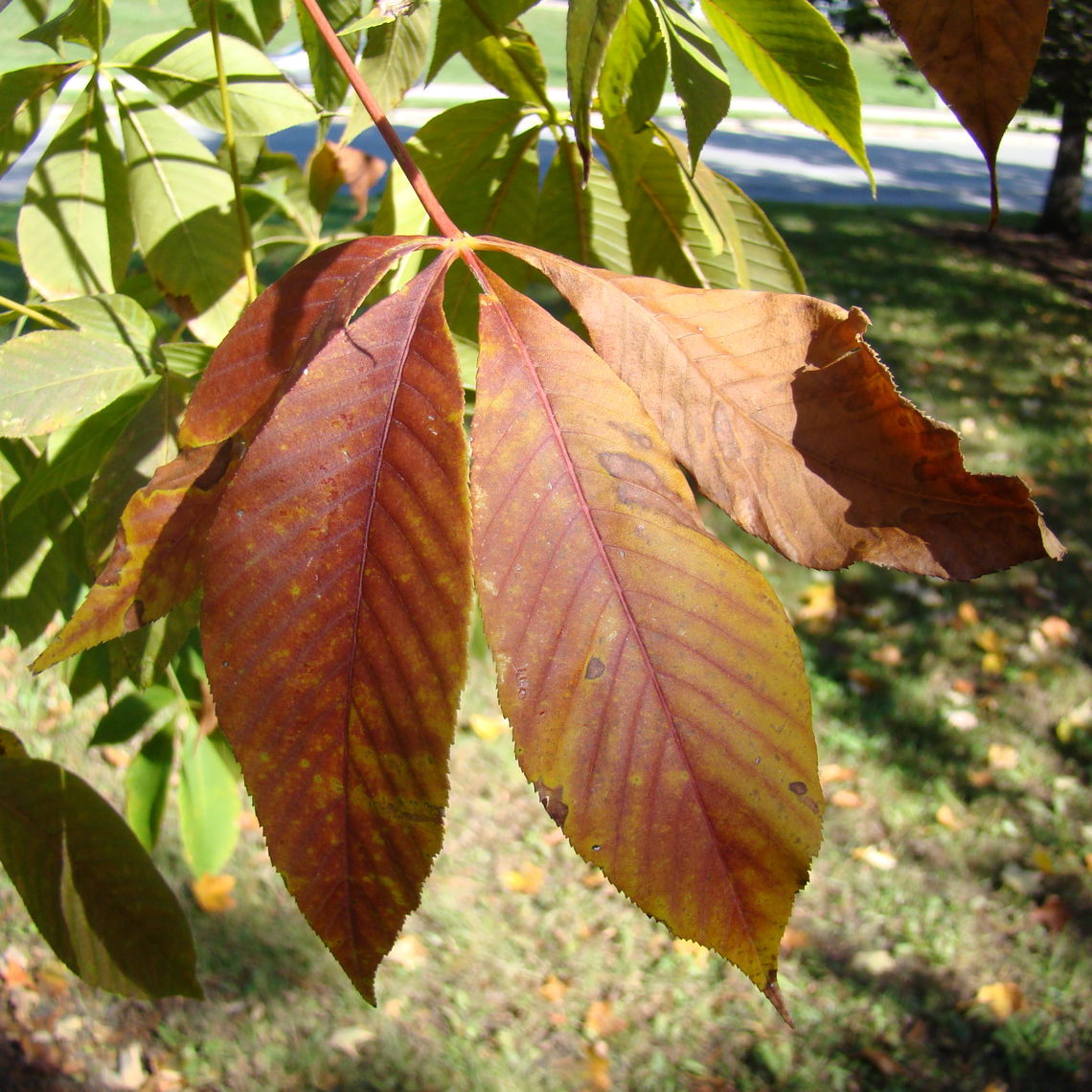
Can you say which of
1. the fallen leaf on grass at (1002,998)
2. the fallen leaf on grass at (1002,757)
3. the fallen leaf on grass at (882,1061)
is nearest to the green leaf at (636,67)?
the fallen leaf on grass at (882,1061)

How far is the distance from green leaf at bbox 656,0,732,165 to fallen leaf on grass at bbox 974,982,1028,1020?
2.50 m

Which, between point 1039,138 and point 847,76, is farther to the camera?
point 1039,138

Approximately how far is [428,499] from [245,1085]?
2235 mm

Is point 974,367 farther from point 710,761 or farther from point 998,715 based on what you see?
point 710,761

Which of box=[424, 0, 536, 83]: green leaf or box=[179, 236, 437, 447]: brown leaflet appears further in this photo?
box=[424, 0, 536, 83]: green leaf

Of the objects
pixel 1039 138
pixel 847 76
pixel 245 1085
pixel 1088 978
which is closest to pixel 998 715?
pixel 1088 978

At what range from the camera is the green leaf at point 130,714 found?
1400mm

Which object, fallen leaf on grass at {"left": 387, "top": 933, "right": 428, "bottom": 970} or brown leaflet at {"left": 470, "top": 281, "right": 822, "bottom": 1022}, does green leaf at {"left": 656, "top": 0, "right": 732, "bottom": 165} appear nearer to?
brown leaflet at {"left": 470, "top": 281, "right": 822, "bottom": 1022}

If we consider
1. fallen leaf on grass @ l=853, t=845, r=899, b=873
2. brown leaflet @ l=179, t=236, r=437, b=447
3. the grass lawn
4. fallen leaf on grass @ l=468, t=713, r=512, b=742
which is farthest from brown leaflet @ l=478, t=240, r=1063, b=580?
fallen leaf on grass @ l=468, t=713, r=512, b=742

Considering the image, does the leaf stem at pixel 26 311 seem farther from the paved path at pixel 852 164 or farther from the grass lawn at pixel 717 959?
the paved path at pixel 852 164

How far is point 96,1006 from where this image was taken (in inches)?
93.3

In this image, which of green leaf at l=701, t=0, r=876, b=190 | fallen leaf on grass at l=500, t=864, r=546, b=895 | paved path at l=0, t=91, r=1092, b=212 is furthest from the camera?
paved path at l=0, t=91, r=1092, b=212

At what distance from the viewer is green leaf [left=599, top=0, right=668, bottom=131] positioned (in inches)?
26.1

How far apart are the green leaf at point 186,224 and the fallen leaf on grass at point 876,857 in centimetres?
253
